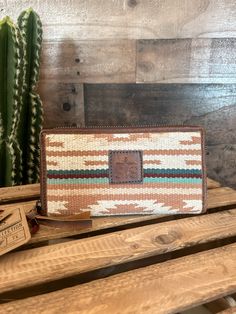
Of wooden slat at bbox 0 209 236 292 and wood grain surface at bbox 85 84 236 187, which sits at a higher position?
wood grain surface at bbox 85 84 236 187

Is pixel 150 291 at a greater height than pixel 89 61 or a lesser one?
lesser

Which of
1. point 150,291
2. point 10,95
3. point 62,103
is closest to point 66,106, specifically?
point 62,103

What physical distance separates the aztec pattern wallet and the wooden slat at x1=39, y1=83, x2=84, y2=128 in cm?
49

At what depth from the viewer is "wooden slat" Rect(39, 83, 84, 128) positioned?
1258 millimetres

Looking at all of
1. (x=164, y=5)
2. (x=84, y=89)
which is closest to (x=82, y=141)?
(x=84, y=89)

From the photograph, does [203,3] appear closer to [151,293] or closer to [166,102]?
[166,102]

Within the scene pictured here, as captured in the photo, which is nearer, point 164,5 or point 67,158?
point 67,158

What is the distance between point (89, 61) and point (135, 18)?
0.72ft

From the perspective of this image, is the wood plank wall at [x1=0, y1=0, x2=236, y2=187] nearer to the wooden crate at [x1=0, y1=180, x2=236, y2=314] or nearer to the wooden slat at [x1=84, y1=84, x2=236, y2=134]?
the wooden slat at [x1=84, y1=84, x2=236, y2=134]

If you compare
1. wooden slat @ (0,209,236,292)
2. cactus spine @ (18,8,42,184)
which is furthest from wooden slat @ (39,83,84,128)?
wooden slat @ (0,209,236,292)

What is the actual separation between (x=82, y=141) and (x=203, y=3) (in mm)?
745

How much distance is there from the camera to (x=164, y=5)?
3.95ft

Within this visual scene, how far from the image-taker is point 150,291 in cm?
58

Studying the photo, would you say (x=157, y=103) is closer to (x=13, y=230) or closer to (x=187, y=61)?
(x=187, y=61)
